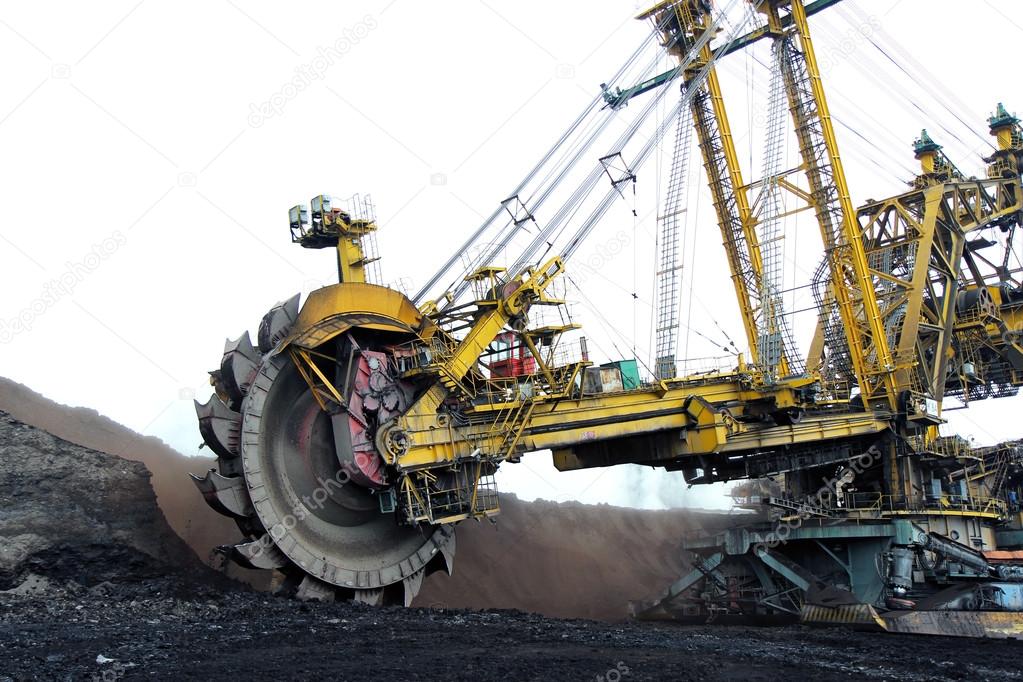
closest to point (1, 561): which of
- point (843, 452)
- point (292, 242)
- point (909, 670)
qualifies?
point (292, 242)

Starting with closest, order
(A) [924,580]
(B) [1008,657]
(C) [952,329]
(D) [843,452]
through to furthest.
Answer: (B) [1008,657]
(A) [924,580]
(D) [843,452]
(C) [952,329]

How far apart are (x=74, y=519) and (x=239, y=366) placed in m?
4.95

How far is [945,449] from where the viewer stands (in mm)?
31969

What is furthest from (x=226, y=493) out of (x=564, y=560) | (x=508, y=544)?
(x=564, y=560)

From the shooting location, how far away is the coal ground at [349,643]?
52.0 feet

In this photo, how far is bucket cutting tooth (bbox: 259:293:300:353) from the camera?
79.3ft

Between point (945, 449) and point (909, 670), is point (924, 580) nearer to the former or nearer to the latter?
point (945, 449)

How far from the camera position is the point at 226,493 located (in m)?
22.7

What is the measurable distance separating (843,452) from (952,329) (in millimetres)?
6810

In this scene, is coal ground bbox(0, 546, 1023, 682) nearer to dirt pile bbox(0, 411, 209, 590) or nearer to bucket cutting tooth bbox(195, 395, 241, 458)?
dirt pile bbox(0, 411, 209, 590)

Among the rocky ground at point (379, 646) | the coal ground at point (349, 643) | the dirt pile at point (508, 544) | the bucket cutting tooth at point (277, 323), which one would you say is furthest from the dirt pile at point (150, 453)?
the bucket cutting tooth at point (277, 323)

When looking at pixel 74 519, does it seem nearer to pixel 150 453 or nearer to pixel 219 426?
pixel 219 426

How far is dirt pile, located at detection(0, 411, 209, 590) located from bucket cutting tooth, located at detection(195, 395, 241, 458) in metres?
2.72

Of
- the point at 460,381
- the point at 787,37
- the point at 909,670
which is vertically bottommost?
the point at 909,670
